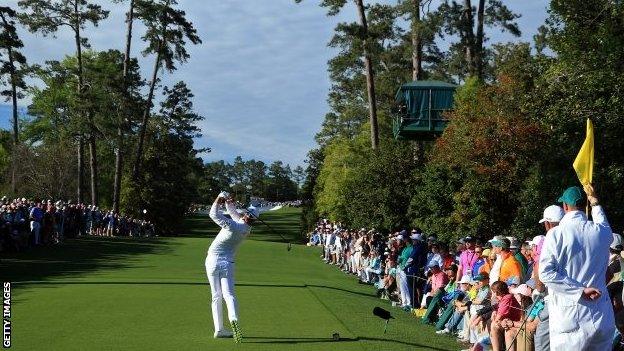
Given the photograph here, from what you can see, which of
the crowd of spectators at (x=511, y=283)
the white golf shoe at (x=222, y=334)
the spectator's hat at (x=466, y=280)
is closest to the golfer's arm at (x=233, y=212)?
the white golf shoe at (x=222, y=334)

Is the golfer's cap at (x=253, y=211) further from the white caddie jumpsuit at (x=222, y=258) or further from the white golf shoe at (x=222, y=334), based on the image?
the white golf shoe at (x=222, y=334)

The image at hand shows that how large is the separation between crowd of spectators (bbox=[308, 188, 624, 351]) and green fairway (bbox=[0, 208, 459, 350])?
664mm

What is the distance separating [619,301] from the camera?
33.2ft

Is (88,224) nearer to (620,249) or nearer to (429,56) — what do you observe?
(429,56)

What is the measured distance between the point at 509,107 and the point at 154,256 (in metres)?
13.4

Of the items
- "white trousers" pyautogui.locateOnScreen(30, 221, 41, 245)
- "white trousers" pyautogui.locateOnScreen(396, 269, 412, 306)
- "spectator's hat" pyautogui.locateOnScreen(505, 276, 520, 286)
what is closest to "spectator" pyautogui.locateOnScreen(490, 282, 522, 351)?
"spectator's hat" pyautogui.locateOnScreen(505, 276, 520, 286)

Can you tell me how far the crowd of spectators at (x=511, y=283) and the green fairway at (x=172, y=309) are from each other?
664mm

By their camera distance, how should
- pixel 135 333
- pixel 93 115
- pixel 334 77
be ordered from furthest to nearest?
pixel 334 77 → pixel 93 115 → pixel 135 333

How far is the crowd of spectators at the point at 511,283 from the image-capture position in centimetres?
569

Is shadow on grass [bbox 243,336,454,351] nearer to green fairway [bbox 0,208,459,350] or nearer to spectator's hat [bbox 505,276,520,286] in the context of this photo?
green fairway [bbox 0,208,459,350]

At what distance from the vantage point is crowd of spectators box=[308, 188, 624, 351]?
569 cm

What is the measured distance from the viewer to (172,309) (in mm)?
12555

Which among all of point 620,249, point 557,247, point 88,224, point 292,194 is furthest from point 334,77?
point 292,194

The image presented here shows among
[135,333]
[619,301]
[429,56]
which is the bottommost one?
[135,333]
